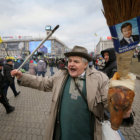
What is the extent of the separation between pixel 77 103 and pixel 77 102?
0.04 feet

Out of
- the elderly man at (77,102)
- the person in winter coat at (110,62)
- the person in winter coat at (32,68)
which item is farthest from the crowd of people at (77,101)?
the person in winter coat at (32,68)

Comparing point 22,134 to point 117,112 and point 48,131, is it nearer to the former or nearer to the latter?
point 48,131

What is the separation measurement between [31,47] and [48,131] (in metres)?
77.0

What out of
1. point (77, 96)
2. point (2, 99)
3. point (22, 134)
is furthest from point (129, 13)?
point (2, 99)

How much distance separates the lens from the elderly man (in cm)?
139

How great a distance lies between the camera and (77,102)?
57.0 inches

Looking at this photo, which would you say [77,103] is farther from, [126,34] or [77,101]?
[126,34]

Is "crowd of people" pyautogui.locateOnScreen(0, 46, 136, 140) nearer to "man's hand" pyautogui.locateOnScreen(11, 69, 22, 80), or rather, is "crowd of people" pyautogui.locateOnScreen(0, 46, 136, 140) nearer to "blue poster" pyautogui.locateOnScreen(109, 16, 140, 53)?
"man's hand" pyautogui.locateOnScreen(11, 69, 22, 80)

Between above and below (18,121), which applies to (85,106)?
above

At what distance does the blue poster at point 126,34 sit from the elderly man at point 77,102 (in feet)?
2.50

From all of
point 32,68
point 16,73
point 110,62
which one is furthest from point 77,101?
point 32,68

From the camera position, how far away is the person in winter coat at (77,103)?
139 centimetres

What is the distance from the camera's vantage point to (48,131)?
152cm

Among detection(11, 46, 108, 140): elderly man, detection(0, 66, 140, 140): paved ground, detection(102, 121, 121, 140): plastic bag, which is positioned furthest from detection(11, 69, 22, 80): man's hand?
detection(0, 66, 140, 140): paved ground
